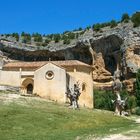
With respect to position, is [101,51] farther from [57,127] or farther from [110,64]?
[57,127]

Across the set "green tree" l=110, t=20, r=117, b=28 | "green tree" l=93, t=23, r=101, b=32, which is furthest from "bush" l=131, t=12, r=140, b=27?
"green tree" l=93, t=23, r=101, b=32

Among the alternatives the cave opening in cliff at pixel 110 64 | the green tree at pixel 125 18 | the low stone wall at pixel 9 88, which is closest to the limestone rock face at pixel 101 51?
the cave opening in cliff at pixel 110 64

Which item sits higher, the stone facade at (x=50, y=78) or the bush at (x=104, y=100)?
the stone facade at (x=50, y=78)

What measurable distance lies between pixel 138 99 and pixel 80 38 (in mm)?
23186

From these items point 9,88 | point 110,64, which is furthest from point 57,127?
point 110,64

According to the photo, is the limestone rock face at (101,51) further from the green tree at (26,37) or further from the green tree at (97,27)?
the green tree at (26,37)

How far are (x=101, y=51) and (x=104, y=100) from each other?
1570cm

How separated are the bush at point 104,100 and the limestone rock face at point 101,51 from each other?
570 centimetres

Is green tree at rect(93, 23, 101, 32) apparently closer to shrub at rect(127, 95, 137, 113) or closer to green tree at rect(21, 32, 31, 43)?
green tree at rect(21, 32, 31, 43)

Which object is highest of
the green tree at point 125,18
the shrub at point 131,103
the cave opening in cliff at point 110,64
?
the green tree at point 125,18

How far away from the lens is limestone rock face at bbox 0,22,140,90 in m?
89.4

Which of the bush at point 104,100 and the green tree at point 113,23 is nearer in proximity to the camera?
the bush at point 104,100

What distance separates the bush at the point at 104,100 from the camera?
262 ft

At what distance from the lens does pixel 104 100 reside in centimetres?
8294
